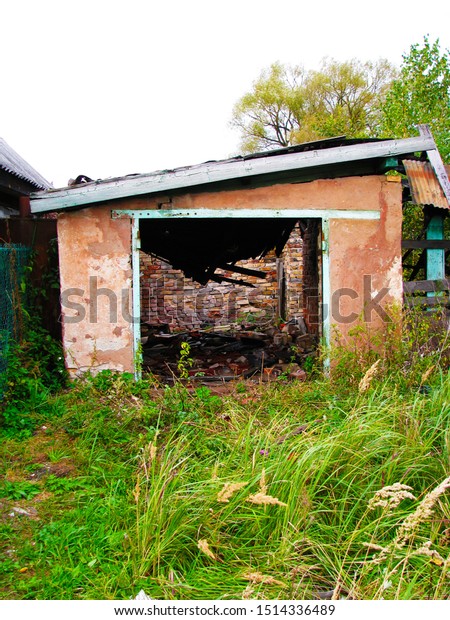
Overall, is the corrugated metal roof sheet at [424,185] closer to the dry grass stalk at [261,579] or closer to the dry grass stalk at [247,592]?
the dry grass stalk at [261,579]

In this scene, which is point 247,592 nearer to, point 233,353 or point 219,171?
point 219,171

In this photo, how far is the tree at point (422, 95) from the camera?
37.5ft

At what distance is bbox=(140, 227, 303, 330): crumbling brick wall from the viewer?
1528cm

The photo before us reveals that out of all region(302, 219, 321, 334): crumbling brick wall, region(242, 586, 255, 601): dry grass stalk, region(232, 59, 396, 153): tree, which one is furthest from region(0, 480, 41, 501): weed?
region(232, 59, 396, 153): tree

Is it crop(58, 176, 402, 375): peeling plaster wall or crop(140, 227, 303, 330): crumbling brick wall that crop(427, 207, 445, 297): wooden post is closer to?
crop(58, 176, 402, 375): peeling plaster wall

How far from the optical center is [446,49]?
452 inches

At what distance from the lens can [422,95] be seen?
1159 centimetres

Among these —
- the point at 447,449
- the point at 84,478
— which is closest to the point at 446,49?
the point at 447,449

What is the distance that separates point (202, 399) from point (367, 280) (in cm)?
268

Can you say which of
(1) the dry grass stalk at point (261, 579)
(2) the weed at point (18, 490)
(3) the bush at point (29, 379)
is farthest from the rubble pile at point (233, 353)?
(1) the dry grass stalk at point (261, 579)

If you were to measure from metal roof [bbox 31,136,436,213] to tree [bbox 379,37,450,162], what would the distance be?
5.55 meters

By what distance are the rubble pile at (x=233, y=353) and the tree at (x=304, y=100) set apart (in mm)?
19767

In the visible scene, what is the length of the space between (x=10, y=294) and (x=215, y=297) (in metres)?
10.9


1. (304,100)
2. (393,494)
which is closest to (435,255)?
(393,494)
